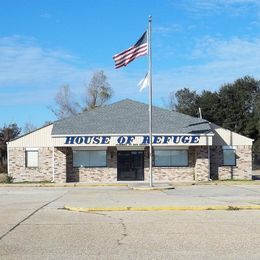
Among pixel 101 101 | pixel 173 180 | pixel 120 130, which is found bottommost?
pixel 173 180

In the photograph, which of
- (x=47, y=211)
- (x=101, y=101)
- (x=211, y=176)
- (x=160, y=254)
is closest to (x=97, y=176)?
(x=211, y=176)

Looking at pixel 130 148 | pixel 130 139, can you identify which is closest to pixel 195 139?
pixel 130 139

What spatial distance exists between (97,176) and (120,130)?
370 cm

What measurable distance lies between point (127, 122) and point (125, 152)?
240cm

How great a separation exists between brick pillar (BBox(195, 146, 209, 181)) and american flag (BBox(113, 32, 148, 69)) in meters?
10.6

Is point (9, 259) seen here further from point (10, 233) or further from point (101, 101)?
point (101, 101)

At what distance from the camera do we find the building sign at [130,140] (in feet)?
125

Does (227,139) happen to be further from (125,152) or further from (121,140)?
(121,140)

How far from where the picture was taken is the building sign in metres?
38.0

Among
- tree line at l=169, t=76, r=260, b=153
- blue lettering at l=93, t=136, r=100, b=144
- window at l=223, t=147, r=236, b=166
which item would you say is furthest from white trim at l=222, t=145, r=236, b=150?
tree line at l=169, t=76, r=260, b=153

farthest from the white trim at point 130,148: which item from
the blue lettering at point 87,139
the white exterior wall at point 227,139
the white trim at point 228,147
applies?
the white trim at point 228,147

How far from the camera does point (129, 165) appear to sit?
39.5 m

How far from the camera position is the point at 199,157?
38.8 m

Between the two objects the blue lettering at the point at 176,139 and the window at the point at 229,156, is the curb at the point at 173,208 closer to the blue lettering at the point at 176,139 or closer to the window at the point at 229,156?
the blue lettering at the point at 176,139
